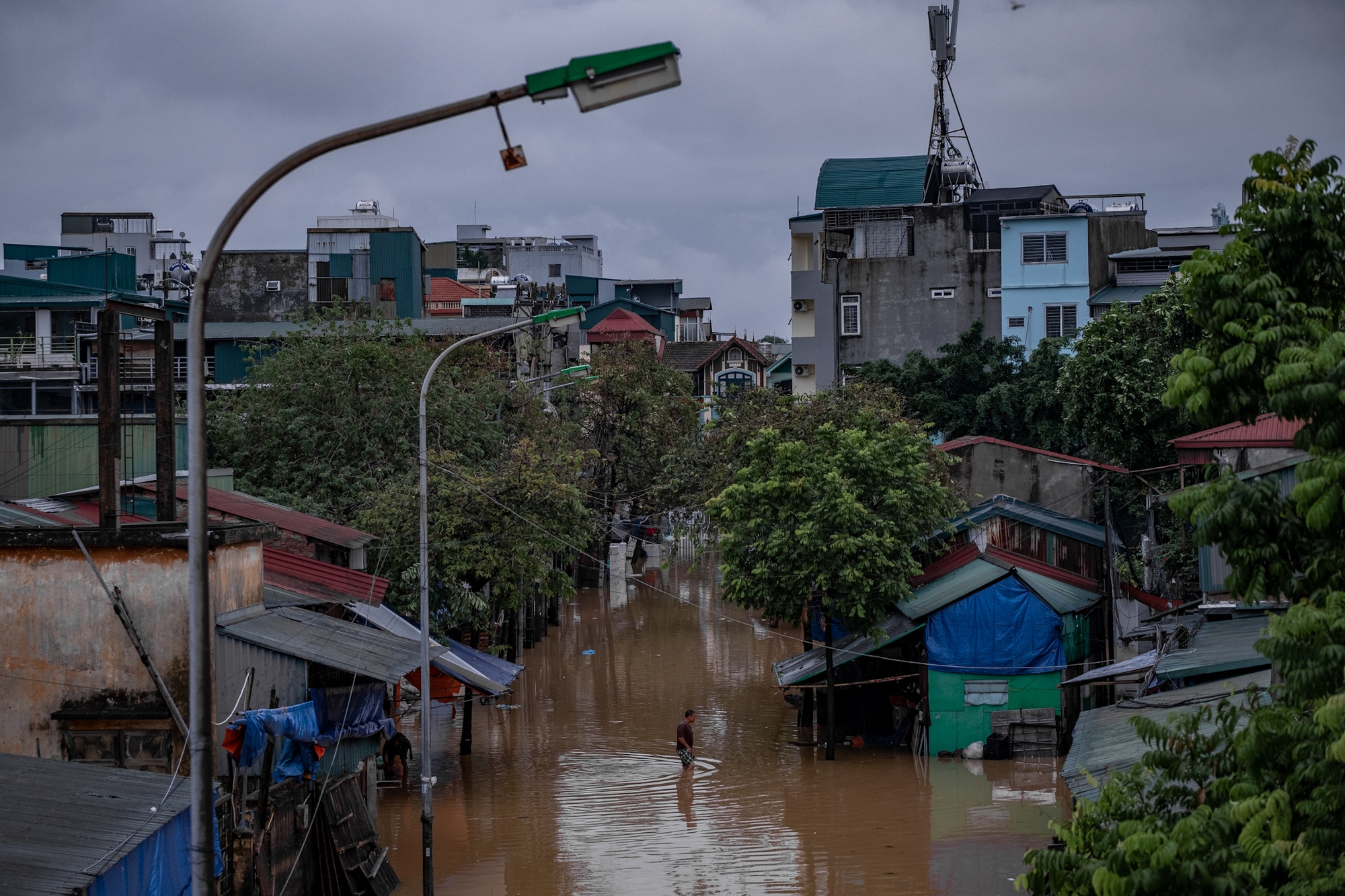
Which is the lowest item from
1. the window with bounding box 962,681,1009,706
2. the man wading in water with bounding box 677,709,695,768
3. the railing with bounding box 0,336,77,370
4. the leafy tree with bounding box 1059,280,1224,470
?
the man wading in water with bounding box 677,709,695,768

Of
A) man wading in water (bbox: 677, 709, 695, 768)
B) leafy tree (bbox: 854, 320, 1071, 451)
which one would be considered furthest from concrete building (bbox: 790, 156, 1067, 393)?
man wading in water (bbox: 677, 709, 695, 768)

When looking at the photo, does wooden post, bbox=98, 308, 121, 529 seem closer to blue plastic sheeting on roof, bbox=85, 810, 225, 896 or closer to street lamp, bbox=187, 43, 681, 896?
blue plastic sheeting on roof, bbox=85, 810, 225, 896

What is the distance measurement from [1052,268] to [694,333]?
217ft

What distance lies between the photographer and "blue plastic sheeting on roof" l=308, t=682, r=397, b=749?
636 inches

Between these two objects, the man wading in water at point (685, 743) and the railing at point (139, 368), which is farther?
the railing at point (139, 368)

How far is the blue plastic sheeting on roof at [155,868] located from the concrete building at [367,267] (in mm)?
50465

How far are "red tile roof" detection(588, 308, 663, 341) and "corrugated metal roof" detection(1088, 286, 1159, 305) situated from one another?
4229 cm

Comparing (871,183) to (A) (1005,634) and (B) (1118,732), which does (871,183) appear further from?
(B) (1118,732)

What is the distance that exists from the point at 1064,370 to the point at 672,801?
1880cm

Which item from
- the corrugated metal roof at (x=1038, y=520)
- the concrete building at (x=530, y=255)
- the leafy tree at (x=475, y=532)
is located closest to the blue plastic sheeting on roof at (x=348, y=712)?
the leafy tree at (x=475, y=532)

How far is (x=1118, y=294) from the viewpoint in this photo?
49.5m

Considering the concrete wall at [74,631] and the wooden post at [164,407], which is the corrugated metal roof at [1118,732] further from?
the wooden post at [164,407]

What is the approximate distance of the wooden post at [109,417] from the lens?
14.4 metres

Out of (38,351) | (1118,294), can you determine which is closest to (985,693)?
(1118,294)
